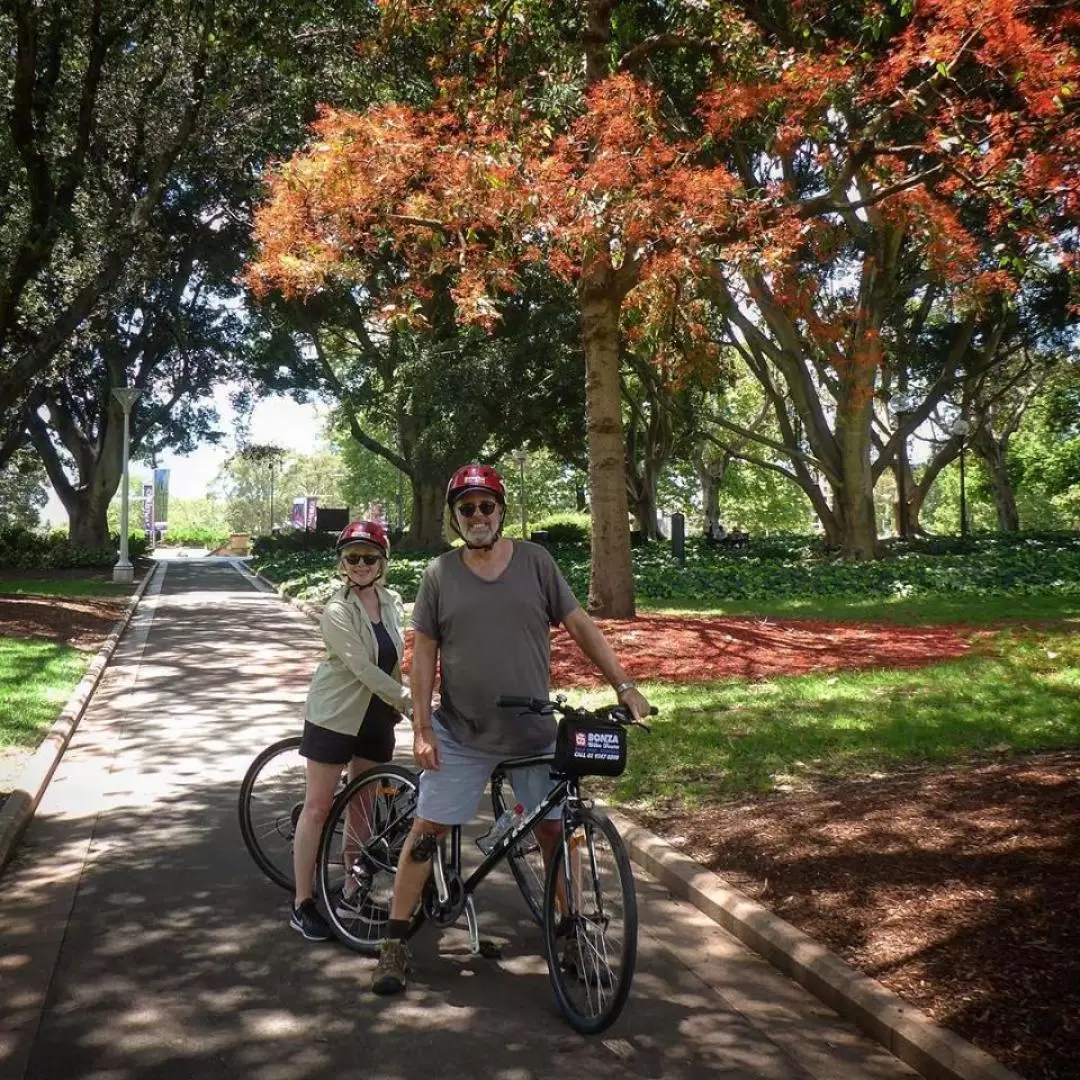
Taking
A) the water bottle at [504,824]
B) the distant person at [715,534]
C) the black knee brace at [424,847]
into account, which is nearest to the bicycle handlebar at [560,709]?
the water bottle at [504,824]

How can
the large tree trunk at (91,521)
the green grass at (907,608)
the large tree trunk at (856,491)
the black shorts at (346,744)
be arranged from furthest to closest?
the large tree trunk at (91,521)
the large tree trunk at (856,491)
the green grass at (907,608)
the black shorts at (346,744)

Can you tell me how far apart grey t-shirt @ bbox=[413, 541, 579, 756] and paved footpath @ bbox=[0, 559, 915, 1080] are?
1018mm

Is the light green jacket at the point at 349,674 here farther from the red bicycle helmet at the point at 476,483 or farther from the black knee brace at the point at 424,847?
the red bicycle helmet at the point at 476,483

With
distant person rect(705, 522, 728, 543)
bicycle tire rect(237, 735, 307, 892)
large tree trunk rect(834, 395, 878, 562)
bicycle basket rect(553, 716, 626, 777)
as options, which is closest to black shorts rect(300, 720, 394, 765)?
bicycle tire rect(237, 735, 307, 892)

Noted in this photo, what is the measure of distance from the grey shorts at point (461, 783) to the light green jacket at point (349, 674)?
558 mm

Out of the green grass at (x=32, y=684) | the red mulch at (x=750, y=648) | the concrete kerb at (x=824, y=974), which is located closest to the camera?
the concrete kerb at (x=824, y=974)

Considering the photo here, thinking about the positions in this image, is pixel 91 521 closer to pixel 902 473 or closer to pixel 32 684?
pixel 902 473

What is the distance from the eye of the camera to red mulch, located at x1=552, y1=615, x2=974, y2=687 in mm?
11641

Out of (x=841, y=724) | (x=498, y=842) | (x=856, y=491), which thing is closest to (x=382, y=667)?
(x=498, y=842)

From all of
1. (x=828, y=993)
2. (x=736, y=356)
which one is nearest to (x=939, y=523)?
(x=736, y=356)

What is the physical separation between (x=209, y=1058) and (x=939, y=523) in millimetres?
92501

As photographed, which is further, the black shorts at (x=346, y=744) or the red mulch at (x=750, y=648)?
the red mulch at (x=750, y=648)

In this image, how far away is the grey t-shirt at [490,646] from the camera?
4.02 meters

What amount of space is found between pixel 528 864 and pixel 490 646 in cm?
107
